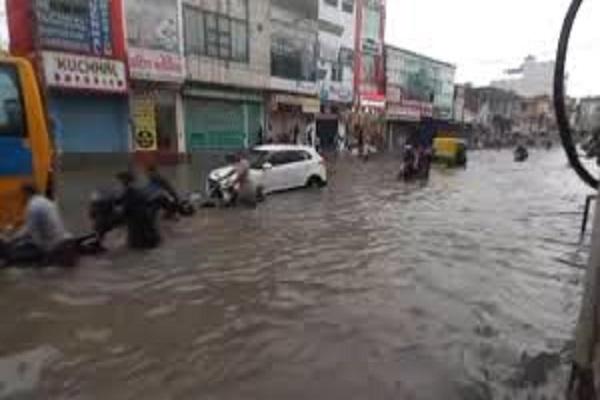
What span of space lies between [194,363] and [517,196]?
1624 centimetres

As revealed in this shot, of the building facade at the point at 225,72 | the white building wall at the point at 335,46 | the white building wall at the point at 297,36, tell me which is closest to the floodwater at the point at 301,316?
the building facade at the point at 225,72

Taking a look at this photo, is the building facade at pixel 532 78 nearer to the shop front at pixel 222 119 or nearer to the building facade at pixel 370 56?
the building facade at pixel 370 56

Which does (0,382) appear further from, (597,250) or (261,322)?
(597,250)

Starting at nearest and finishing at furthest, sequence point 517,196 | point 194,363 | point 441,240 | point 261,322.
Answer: point 194,363, point 261,322, point 441,240, point 517,196

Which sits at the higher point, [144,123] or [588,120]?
[588,120]

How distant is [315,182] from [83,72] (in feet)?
31.2

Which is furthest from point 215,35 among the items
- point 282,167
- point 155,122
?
point 282,167

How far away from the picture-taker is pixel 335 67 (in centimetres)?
3744

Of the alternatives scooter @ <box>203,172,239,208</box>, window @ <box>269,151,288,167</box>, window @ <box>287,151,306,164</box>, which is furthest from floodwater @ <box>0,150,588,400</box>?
window @ <box>287,151,306,164</box>

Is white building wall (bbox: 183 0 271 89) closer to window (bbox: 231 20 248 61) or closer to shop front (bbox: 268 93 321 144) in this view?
window (bbox: 231 20 248 61)

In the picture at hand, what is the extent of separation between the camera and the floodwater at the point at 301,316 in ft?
15.1

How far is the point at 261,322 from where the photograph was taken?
19.6 ft

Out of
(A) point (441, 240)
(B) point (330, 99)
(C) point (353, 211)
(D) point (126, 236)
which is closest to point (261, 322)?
(D) point (126, 236)

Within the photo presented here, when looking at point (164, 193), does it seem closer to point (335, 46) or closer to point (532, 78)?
point (335, 46)
